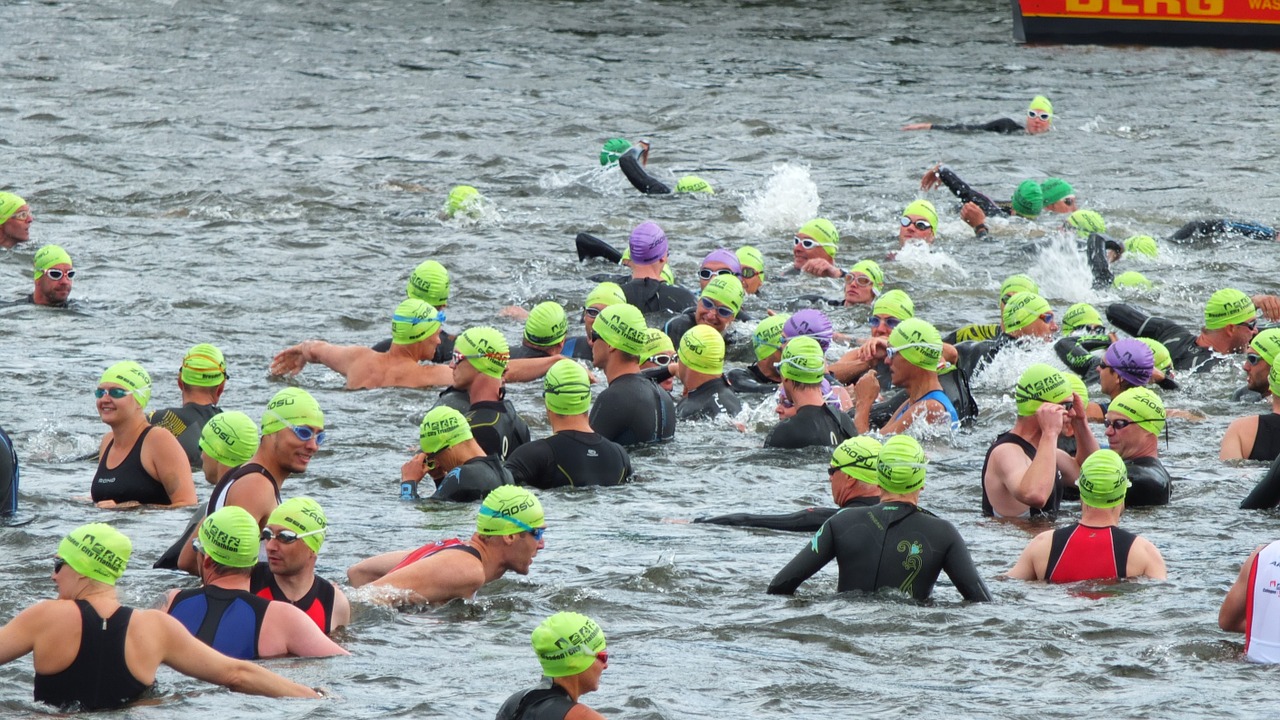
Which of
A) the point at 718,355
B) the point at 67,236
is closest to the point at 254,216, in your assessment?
the point at 67,236

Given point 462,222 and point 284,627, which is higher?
point 462,222

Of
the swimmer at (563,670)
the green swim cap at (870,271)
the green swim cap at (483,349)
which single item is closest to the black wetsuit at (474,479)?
the green swim cap at (483,349)

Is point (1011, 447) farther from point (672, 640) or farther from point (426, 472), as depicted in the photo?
point (426, 472)

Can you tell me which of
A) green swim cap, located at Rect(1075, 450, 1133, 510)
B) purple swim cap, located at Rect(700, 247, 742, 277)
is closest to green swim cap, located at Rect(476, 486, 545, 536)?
green swim cap, located at Rect(1075, 450, 1133, 510)

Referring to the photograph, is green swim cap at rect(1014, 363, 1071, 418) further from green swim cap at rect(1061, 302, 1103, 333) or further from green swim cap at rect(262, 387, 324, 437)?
green swim cap at rect(262, 387, 324, 437)

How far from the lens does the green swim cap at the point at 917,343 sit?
11586 mm

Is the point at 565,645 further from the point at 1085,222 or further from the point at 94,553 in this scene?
the point at 1085,222

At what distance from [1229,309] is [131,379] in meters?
8.97

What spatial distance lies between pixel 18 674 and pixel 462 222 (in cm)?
1399

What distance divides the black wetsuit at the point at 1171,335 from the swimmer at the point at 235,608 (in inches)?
365

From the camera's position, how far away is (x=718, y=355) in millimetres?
13156

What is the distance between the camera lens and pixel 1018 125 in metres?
27.6

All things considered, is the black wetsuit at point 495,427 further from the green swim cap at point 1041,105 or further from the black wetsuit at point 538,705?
the green swim cap at point 1041,105

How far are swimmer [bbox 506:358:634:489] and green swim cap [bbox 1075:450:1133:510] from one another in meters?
3.66
